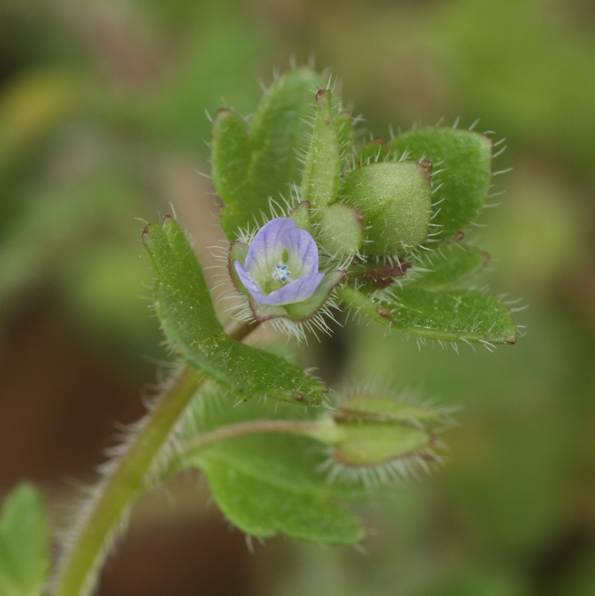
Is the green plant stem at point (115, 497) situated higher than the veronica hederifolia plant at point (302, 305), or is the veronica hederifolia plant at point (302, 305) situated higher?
the veronica hederifolia plant at point (302, 305)

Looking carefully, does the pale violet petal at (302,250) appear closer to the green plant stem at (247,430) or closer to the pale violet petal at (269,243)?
the pale violet petal at (269,243)

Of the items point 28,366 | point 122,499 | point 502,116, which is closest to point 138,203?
point 28,366

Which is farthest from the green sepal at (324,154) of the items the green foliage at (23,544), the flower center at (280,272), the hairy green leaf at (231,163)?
the green foliage at (23,544)

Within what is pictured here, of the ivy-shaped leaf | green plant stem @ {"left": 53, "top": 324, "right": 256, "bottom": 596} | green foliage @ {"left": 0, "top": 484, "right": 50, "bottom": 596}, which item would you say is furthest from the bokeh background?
the ivy-shaped leaf

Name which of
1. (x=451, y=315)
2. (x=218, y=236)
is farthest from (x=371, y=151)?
(x=218, y=236)

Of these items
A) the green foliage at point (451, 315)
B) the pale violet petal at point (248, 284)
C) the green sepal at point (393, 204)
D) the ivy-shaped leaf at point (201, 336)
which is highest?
the green sepal at point (393, 204)

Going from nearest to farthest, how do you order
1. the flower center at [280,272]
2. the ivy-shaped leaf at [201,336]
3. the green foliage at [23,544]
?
the ivy-shaped leaf at [201,336] < the flower center at [280,272] < the green foliage at [23,544]

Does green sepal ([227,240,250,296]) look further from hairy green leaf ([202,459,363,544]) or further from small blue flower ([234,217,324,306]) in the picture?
hairy green leaf ([202,459,363,544])
